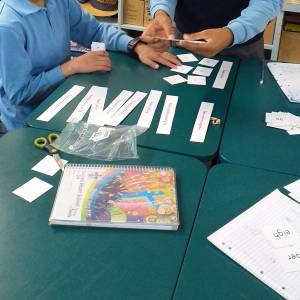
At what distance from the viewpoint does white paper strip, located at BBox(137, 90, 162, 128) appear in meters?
1.19

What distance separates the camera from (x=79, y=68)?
1.46 metres

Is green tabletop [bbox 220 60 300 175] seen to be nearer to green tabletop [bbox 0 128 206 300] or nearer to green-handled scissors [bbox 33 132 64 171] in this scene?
green tabletop [bbox 0 128 206 300]

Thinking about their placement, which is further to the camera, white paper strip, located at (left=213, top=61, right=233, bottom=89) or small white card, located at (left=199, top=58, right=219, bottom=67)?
small white card, located at (left=199, top=58, right=219, bottom=67)

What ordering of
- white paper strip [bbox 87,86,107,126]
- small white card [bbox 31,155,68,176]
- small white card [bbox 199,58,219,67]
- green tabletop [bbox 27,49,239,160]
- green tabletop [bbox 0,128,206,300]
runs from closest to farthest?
green tabletop [bbox 0,128,206,300] → small white card [bbox 31,155,68,176] → green tabletop [bbox 27,49,239,160] → white paper strip [bbox 87,86,107,126] → small white card [bbox 199,58,219,67]

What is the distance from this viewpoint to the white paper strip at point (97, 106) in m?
1.21

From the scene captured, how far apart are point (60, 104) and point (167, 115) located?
0.33 m

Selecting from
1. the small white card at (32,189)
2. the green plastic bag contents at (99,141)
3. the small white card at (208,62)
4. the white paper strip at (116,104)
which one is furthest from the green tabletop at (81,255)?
the small white card at (208,62)

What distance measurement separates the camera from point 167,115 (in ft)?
4.05

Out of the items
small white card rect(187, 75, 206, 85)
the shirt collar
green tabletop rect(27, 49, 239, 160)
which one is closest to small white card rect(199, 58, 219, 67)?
green tabletop rect(27, 49, 239, 160)

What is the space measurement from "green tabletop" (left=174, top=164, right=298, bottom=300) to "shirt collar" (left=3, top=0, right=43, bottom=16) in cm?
85

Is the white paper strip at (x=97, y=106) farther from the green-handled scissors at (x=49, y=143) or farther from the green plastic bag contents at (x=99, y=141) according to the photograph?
the green-handled scissors at (x=49, y=143)

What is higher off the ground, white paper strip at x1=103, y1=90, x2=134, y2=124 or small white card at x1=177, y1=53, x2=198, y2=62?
small white card at x1=177, y1=53, x2=198, y2=62

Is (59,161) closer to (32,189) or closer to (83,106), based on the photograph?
(32,189)

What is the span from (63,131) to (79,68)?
0.39m
